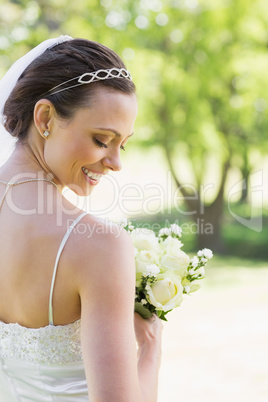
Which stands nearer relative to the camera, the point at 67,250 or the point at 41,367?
the point at 67,250

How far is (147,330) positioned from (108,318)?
477 millimetres

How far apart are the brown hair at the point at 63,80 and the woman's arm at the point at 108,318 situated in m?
0.46

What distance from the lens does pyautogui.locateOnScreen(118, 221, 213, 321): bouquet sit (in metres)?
1.86

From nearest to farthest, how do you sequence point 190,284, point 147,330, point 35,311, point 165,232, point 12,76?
point 35,311
point 147,330
point 12,76
point 190,284
point 165,232

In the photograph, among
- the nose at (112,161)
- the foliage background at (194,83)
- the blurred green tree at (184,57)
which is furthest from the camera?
the blurred green tree at (184,57)

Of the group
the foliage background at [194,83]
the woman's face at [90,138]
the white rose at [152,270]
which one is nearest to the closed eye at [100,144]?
the woman's face at [90,138]

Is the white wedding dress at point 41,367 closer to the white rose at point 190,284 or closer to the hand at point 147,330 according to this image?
the hand at point 147,330

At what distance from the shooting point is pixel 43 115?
5.10ft

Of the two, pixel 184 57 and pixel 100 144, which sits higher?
pixel 184 57

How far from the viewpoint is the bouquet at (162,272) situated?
6.10ft

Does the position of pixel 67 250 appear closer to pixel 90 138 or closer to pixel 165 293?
pixel 90 138

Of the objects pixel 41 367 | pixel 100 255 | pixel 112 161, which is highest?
pixel 112 161

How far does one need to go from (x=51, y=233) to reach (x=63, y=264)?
0.09m

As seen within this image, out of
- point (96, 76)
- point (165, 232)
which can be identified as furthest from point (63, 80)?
point (165, 232)
